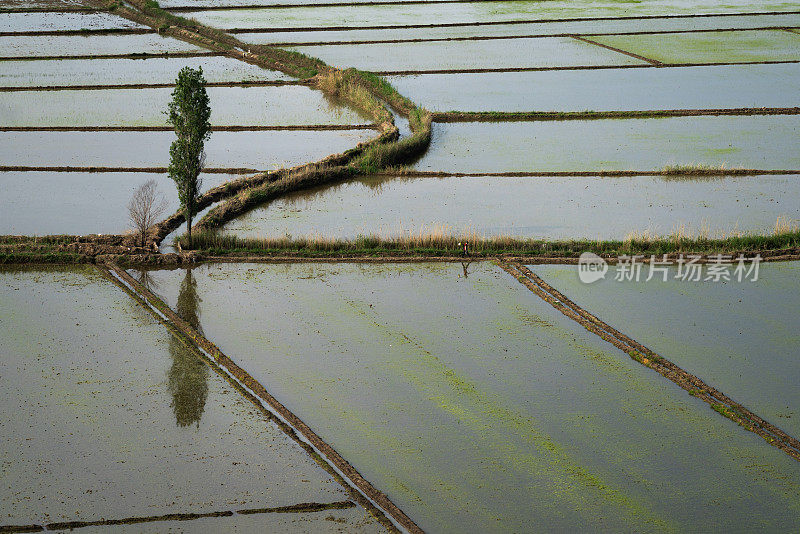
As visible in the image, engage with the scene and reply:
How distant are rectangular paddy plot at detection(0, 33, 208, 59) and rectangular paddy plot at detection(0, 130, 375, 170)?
6.70m

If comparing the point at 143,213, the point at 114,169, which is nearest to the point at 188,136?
the point at 143,213

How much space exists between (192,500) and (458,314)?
368cm

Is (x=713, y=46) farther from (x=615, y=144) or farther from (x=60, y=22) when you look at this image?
(x=60, y=22)

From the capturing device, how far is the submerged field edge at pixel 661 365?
6517 mm

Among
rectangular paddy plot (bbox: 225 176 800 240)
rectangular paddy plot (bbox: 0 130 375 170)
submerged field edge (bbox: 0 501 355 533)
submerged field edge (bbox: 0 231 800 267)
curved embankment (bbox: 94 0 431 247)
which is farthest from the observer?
rectangular paddy plot (bbox: 0 130 375 170)

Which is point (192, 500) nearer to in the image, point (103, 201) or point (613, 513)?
point (613, 513)

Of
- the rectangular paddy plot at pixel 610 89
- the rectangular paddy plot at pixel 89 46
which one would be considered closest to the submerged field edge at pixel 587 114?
the rectangular paddy plot at pixel 610 89

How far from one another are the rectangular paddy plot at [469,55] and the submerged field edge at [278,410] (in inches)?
430

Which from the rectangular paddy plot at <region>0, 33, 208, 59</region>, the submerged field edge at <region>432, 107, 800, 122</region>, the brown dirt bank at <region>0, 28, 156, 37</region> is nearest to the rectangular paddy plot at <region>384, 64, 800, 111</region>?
the submerged field edge at <region>432, 107, 800, 122</region>

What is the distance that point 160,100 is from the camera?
16188mm

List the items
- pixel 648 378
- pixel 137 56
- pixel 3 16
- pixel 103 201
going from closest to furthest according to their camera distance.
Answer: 1. pixel 648 378
2. pixel 103 201
3. pixel 137 56
4. pixel 3 16

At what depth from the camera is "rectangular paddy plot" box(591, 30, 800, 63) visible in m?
19.2

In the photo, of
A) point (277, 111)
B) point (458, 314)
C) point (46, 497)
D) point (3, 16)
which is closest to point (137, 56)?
point (277, 111)

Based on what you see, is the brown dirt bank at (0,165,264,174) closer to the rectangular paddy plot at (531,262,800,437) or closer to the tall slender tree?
the tall slender tree
